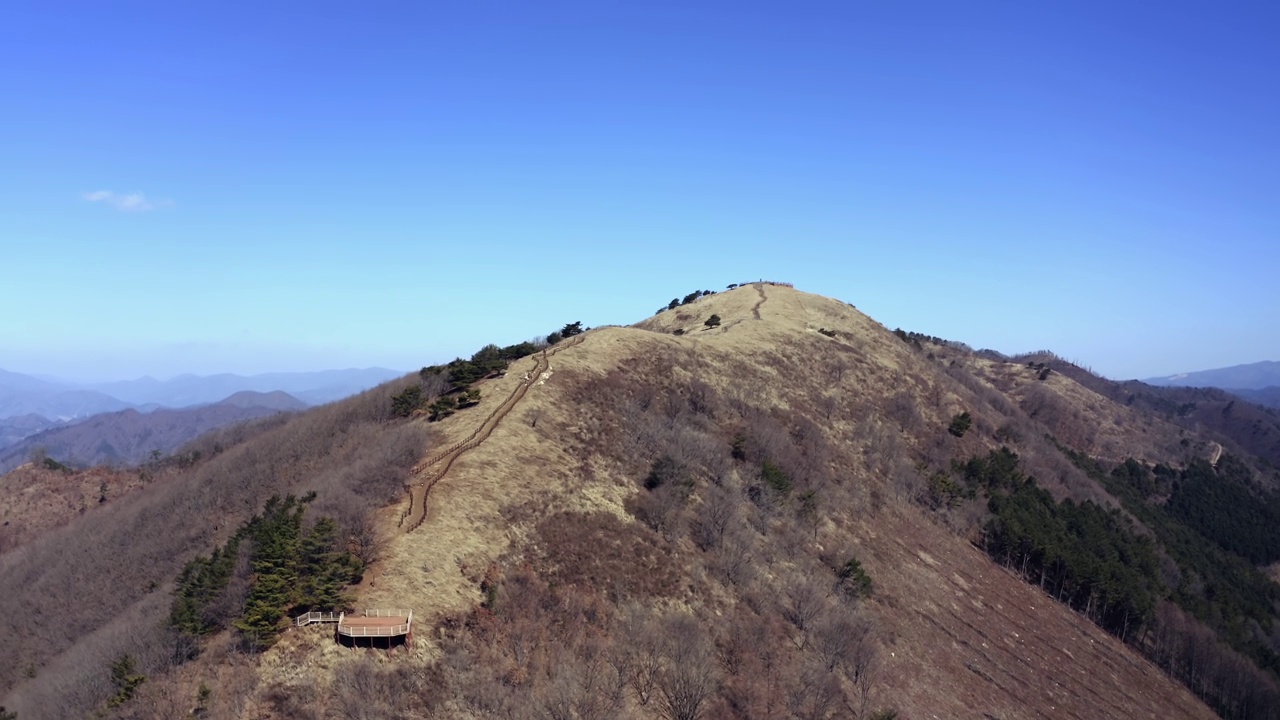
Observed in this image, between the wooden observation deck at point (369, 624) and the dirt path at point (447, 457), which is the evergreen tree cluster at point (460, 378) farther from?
the wooden observation deck at point (369, 624)

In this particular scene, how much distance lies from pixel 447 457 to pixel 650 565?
13.2m

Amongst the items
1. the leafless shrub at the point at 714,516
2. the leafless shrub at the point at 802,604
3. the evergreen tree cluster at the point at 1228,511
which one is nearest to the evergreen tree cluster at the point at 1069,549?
the leafless shrub at the point at 802,604

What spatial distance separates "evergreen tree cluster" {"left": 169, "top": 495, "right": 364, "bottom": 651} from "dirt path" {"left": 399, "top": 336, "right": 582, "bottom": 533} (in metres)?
4.31

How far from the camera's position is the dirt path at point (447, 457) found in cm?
3322

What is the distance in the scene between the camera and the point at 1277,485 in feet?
503

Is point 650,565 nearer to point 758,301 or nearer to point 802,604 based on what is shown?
point 802,604

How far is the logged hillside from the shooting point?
85.4ft

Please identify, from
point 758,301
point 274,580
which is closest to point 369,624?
point 274,580

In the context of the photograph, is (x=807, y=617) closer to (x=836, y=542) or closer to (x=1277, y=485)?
(x=836, y=542)

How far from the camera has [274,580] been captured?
25.9m

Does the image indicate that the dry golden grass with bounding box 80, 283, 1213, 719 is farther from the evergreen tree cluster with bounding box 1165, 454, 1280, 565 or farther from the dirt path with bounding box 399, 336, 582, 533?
the evergreen tree cluster with bounding box 1165, 454, 1280, 565

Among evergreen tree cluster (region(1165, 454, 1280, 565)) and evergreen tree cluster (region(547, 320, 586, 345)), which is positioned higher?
evergreen tree cluster (region(547, 320, 586, 345))

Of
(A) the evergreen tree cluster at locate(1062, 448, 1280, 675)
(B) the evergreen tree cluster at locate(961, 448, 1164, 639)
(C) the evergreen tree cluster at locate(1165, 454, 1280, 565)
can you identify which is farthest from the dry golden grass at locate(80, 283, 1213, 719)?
(C) the evergreen tree cluster at locate(1165, 454, 1280, 565)

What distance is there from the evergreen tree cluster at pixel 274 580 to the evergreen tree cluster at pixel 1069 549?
188ft
